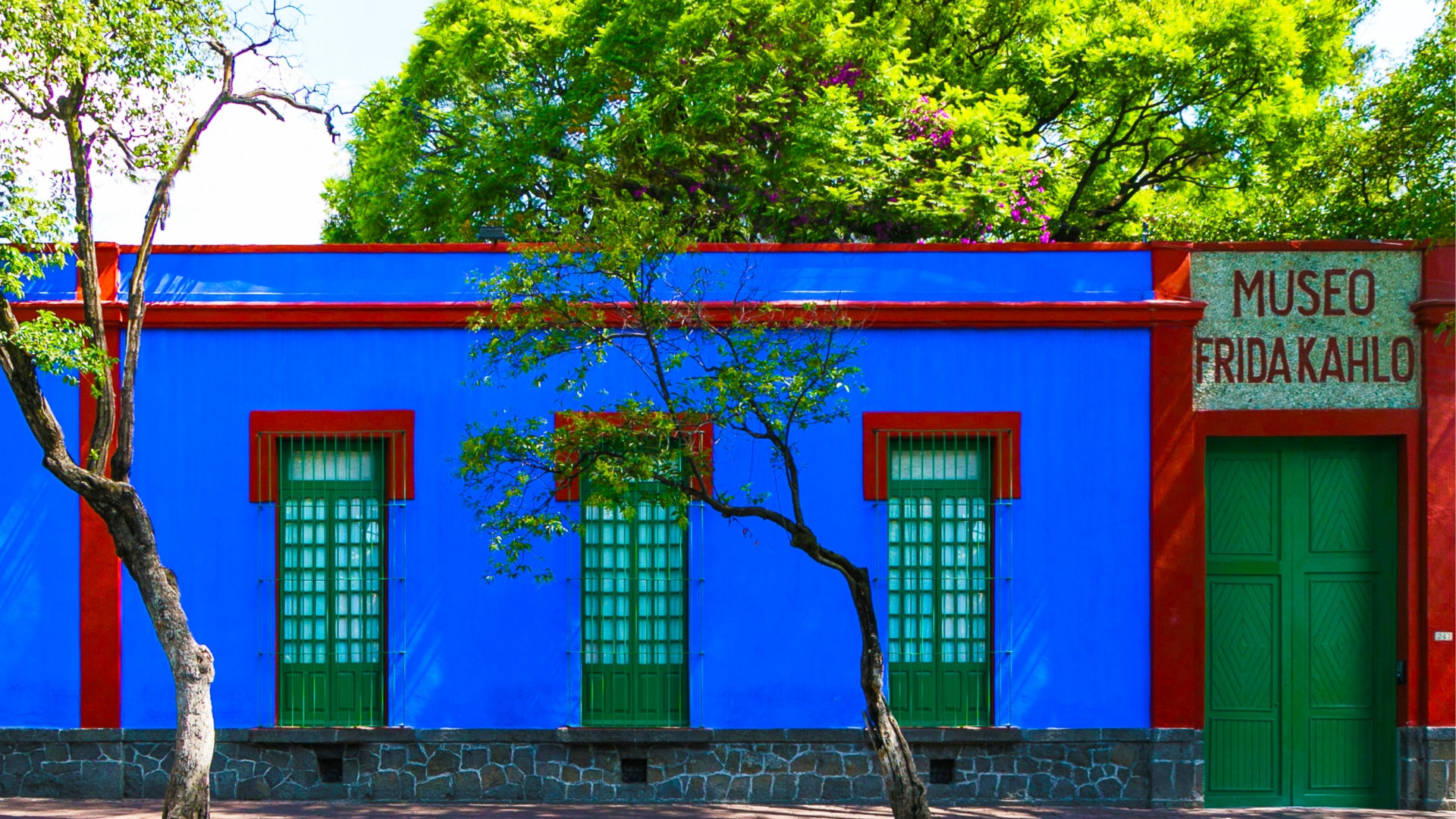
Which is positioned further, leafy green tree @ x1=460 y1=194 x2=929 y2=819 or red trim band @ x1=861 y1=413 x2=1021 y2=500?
red trim band @ x1=861 y1=413 x2=1021 y2=500

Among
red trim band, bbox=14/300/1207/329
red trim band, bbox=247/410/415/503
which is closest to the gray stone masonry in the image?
red trim band, bbox=247/410/415/503

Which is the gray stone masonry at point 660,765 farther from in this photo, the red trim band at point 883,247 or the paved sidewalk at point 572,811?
the red trim band at point 883,247

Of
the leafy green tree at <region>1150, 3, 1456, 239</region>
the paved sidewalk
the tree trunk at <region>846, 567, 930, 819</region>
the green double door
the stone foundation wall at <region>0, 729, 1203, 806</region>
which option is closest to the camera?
the tree trunk at <region>846, 567, 930, 819</region>

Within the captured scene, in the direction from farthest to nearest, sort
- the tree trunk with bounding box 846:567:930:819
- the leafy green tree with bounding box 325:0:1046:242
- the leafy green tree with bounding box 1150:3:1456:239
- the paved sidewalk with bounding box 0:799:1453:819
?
the leafy green tree with bounding box 325:0:1046:242, the leafy green tree with bounding box 1150:3:1456:239, the paved sidewalk with bounding box 0:799:1453:819, the tree trunk with bounding box 846:567:930:819

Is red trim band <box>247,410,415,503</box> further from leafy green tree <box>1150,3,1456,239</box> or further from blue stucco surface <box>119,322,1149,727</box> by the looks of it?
leafy green tree <box>1150,3,1456,239</box>

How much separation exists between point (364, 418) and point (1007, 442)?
5.02 metres

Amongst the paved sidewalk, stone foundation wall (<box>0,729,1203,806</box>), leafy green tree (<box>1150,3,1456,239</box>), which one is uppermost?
leafy green tree (<box>1150,3,1456,239</box>)

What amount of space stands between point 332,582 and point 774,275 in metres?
4.22

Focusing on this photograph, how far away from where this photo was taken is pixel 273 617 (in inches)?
384

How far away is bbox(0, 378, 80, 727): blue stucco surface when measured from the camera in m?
9.66

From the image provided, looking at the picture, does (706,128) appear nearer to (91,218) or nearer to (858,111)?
(858,111)

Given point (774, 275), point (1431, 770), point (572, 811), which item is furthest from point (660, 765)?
point (1431, 770)

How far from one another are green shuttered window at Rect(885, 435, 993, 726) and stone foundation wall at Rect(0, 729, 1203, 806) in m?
0.39

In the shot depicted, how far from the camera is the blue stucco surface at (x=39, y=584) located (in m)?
9.66
